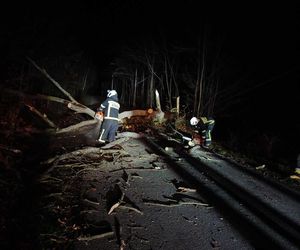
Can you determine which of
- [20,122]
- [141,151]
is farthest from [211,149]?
[20,122]

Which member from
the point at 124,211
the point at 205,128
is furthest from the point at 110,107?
the point at 124,211

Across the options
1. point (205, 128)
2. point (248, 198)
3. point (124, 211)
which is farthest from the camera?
point (205, 128)

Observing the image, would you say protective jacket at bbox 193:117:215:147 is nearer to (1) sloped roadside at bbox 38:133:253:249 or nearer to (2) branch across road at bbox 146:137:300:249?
(2) branch across road at bbox 146:137:300:249

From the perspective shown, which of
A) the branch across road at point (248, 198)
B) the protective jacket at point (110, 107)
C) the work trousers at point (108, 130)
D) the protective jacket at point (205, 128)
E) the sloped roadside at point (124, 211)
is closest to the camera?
the sloped roadside at point (124, 211)

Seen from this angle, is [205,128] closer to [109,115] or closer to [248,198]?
[109,115]

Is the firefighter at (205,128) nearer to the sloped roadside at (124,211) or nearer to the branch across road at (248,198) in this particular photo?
the branch across road at (248,198)

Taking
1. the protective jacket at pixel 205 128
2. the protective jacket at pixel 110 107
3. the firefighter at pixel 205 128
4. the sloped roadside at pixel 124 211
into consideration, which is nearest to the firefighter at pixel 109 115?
the protective jacket at pixel 110 107

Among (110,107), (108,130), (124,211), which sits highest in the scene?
(110,107)

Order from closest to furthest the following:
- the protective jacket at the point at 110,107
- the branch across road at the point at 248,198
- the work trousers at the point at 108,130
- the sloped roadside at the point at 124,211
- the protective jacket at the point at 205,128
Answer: the sloped roadside at the point at 124,211, the branch across road at the point at 248,198, the protective jacket at the point at 110,107, the work trousers at the point at 108,130, the protective jacket at the point at 205,128

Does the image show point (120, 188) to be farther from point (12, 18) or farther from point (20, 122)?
point (12, 18)

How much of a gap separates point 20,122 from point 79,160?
183 inches

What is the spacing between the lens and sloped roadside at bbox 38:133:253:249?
13.1 feet

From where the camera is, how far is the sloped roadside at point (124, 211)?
399 cm

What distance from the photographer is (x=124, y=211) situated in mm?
4844
